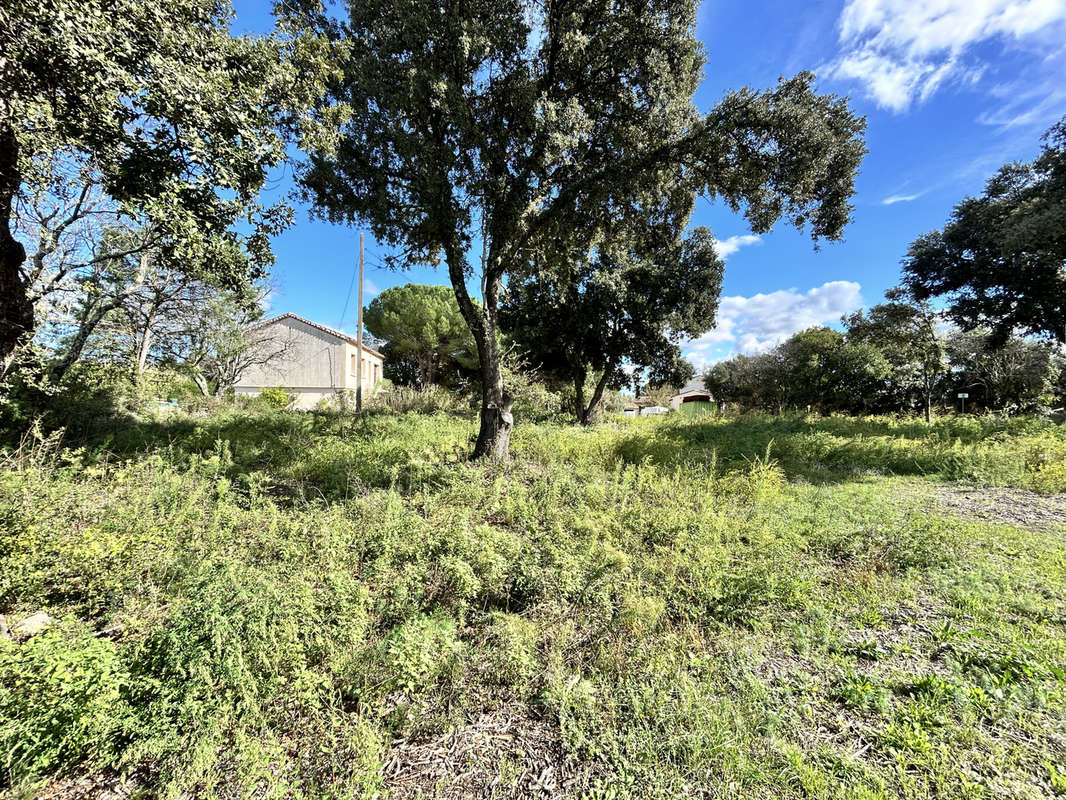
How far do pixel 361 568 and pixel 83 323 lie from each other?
971cm

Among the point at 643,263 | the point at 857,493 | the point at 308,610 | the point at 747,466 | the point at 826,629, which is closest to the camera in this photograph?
the point at 308,610

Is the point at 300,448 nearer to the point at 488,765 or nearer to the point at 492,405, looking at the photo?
the point at 492,405

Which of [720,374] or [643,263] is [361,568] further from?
[720,374]

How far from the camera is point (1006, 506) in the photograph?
5.54 metres

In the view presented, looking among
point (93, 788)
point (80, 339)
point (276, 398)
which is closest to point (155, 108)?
point (93, 788)

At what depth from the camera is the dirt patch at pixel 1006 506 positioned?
487 cm

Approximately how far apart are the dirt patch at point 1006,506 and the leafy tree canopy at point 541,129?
15.8 ft

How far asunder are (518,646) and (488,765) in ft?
2.05

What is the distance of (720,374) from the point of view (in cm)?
2817

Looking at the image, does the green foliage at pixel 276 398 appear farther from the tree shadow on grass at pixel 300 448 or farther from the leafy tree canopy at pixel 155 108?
the leafy tree canopy at pixel 155 108

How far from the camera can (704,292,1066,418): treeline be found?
14.3 metres

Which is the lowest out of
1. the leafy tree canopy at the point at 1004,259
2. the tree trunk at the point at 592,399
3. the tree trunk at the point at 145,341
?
the tree trunk at the point at 592,399

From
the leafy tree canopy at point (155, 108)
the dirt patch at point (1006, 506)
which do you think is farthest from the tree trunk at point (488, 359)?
the dirt patch at point (1006, 506)

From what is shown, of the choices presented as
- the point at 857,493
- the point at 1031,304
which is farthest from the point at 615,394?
the point at 857,493
